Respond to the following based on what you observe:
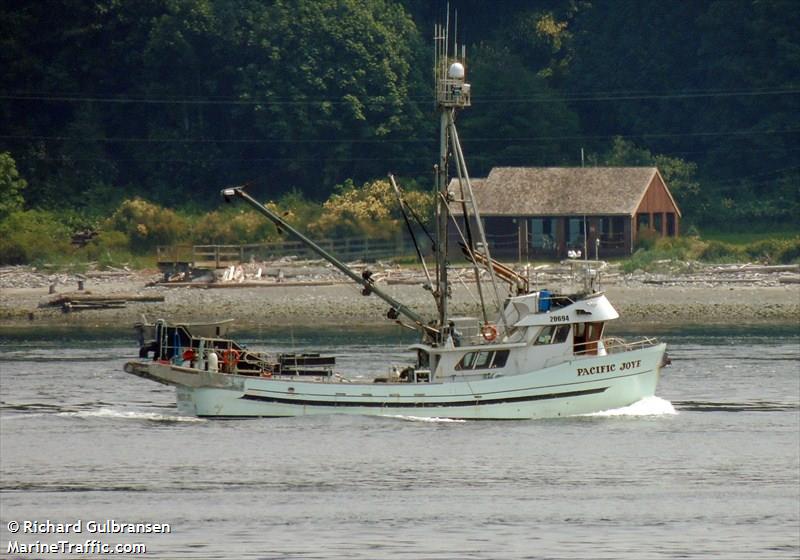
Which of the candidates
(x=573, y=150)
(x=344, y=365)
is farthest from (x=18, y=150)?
(x=344, y=365)

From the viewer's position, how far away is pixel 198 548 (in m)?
32.5

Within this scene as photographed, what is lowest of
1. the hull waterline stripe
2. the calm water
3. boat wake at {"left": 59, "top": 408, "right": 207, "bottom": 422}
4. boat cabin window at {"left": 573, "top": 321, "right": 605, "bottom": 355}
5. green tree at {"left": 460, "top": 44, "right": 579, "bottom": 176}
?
the calm water

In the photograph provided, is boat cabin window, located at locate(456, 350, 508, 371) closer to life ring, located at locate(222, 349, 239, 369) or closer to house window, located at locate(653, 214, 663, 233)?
life ring, located at locate(222, 349, 239, 369)

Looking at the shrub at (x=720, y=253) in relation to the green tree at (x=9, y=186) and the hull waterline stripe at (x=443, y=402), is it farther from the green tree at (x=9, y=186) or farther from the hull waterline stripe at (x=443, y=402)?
the hull waterline stripe at (x=443, y=402)

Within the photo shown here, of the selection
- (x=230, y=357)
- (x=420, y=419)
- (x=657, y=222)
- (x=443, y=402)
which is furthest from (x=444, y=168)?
(x=657, y=222)

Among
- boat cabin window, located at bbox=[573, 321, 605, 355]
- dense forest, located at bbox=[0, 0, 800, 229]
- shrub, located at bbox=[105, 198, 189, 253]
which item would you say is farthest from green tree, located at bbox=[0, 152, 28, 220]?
boat cabin window, located at bbox=[573, 321, 605, 355]

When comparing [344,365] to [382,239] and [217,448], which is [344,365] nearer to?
[217,448]

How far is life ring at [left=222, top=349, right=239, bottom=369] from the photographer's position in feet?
152

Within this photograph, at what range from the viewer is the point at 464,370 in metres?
45.5

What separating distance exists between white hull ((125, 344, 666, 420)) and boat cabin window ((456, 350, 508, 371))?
1.33 feet

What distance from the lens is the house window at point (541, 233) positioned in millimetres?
90062

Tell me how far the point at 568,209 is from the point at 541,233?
195 centimetres

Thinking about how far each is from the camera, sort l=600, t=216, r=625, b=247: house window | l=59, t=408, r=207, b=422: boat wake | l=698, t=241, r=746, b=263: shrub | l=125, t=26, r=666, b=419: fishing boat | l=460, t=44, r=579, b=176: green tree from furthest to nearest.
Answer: l=460, t=44, r=579, b=176: green tree
l=600, t=216, r=625, b=247: house window
l=698, t=241, r=746, b=263: shrub
l=59, t=408, r=207, b=422: boat wake
l=125, t=26, r=666, b=419: fishing boat

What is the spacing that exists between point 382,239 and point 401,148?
16.1 metres
